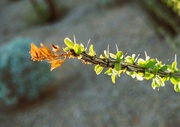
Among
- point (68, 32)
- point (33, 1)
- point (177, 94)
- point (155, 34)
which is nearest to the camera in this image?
point (177, 94)

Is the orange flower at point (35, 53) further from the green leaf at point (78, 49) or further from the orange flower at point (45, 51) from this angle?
the green leaf at point (78, 49)

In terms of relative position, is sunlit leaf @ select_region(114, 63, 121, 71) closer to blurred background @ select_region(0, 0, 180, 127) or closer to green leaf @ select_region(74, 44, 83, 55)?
green leaf @ select_region(74, 44, 83, 55)

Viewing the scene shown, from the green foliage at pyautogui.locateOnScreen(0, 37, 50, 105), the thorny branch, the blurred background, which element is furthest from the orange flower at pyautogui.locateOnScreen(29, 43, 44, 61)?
the green foliage at pyautogui.locateOnScreen(0, 37, 50, 105)

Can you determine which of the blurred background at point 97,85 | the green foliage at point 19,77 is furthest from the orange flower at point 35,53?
the green foliage at point 19,77

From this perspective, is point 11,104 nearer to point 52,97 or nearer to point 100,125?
point 52,97

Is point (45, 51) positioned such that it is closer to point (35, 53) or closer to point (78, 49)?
point (35, 53)

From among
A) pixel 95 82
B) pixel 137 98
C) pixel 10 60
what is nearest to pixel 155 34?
pixel 95 82
